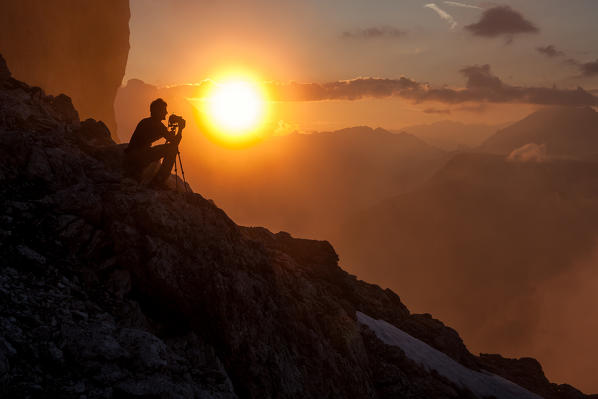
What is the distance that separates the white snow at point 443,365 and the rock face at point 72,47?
6566 cm

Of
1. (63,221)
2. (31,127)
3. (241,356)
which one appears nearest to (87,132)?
(31,127)

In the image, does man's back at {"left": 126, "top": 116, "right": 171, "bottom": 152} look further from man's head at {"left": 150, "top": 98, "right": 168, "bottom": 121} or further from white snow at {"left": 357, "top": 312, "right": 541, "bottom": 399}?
white snow at {"left": 357, "top": 312, "right": 541, "bottom": 399}

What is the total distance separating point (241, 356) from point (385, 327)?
18.3 metres

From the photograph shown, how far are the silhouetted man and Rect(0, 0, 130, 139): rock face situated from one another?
58.9 meters

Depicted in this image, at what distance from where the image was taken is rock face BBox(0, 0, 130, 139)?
212 feet

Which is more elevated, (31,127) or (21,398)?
(31,127)

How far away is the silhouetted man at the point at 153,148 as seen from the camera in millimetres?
17328

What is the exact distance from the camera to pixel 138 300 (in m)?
13.3

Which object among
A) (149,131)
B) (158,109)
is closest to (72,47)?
(158,109)

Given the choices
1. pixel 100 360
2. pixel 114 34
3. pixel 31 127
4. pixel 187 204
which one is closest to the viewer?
pixel 100 360

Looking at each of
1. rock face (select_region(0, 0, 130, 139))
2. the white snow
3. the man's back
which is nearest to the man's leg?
the man's back

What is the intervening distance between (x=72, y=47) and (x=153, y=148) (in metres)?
82.2

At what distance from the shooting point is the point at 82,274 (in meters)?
12.1

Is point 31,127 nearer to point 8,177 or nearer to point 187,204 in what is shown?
point 8,177
